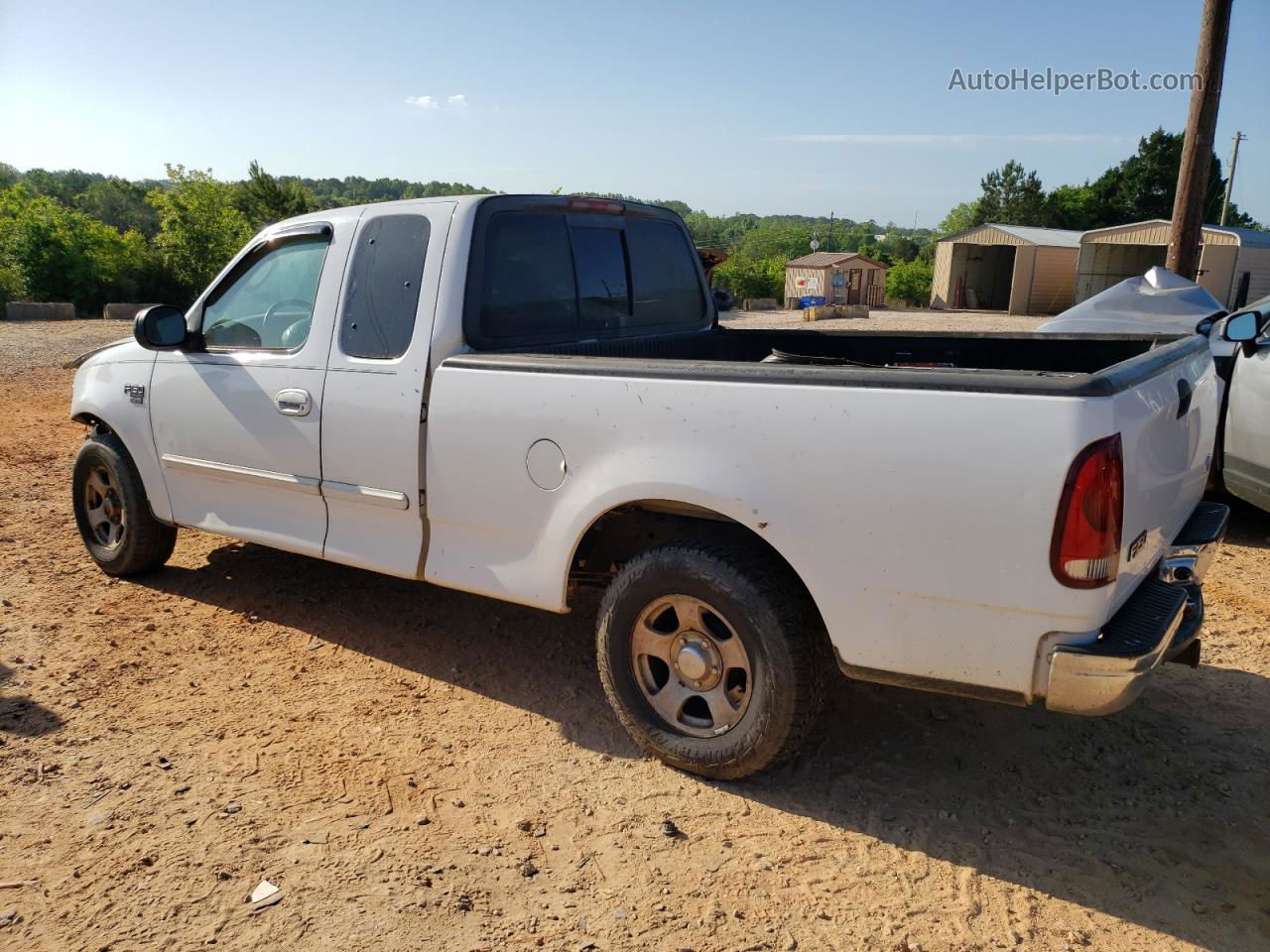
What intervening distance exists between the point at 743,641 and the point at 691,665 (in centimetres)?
26

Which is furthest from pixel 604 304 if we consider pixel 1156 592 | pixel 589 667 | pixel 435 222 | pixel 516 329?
pixel 1156 592

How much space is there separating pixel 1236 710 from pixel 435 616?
3.69 m

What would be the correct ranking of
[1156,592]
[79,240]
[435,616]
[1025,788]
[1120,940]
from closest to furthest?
[1120,940] → [1156,592] → [1025,788] → [435,616] → [79,240]

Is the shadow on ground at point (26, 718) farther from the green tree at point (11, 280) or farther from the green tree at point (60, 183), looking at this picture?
the green tree at point (60, 183)

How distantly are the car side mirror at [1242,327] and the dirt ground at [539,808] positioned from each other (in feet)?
5.26

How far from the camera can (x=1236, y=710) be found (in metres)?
3.95

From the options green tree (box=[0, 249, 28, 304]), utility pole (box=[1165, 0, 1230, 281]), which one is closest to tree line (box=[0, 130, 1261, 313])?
green tree (box=[0, 249, 28, 304])

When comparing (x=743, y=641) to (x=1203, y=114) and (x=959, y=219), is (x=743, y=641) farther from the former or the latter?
(x=959, y=219)

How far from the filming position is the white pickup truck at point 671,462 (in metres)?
2.62

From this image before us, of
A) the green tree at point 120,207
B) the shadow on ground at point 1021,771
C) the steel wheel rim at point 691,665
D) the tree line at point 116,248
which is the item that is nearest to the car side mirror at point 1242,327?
the shadow on ground at point 1021,771

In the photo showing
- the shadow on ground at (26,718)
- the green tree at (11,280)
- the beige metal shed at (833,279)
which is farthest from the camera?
the beige metal shed at (833,279)

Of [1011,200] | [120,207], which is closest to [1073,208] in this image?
Result: [1011,200]

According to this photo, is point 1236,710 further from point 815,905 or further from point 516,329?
point 516,329

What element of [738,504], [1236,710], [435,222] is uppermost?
[435,222]
